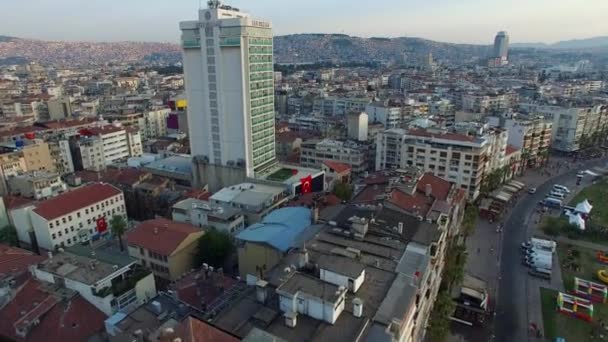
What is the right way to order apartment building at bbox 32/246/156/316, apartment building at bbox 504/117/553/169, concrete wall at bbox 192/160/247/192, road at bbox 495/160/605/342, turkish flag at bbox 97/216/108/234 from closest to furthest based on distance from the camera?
apartment building at bbox 32/246/156/316 → road at bbox 495/160/605/342 → turkish flag at bbox 97/216/108/234 → concrete wall at bbox 192/160/247/192 → apartment building at bbox 504/117/553/169

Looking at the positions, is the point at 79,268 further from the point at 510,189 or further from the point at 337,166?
Result: the point at 510,189

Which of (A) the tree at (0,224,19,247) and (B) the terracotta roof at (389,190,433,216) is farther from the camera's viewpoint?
(A) the tree at (0,224,19,247)

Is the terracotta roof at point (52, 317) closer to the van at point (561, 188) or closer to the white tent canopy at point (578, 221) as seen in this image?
the white tent canopy at point (578, 221)

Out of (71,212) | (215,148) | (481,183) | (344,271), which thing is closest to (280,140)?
(215,148)

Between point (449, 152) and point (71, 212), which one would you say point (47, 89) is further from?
point (449, 152)

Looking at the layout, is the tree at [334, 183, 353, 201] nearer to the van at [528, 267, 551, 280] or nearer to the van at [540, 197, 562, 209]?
the van at [528, 267, 551, 280]

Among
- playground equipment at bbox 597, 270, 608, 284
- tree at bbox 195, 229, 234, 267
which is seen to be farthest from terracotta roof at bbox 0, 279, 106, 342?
playground equipment at bbox 597, 270, 608, 284
